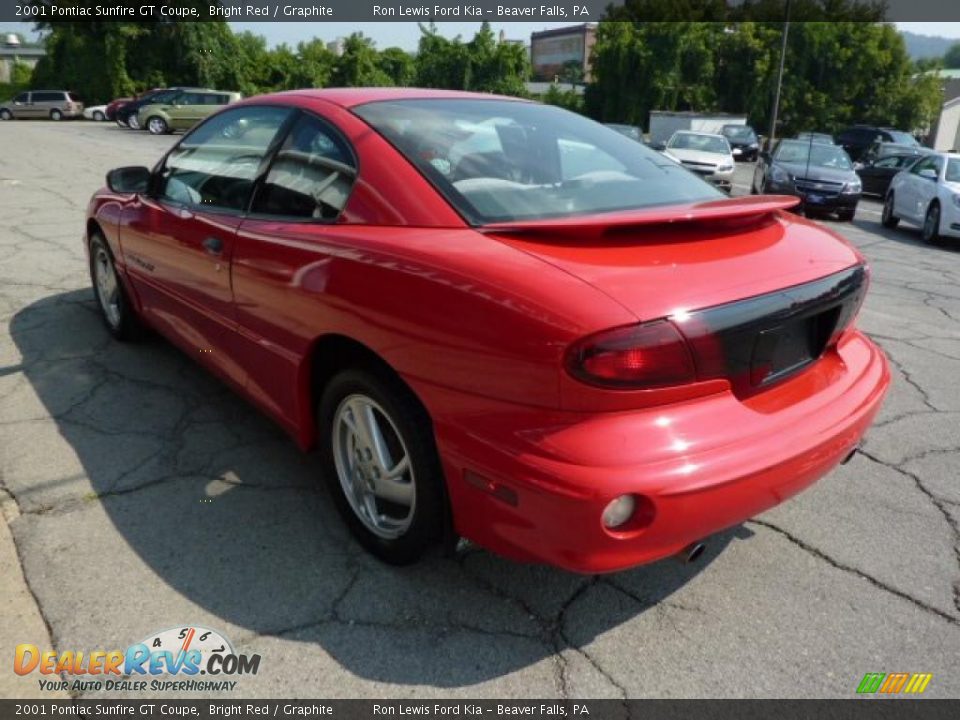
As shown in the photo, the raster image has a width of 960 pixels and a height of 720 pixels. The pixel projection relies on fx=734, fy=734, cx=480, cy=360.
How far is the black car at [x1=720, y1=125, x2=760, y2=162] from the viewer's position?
29538mm

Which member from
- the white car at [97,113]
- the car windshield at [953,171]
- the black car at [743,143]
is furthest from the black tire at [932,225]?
the white car at [97,113]

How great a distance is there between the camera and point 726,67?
44281mm

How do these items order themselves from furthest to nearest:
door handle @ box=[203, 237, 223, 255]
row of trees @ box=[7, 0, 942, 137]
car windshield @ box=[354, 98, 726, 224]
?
1. row of trees @ box=[7, 0, 942, 137]
2. door handle @ box=[203, 237, 223, 255]
3. car windshield @ box=[354, 98, 726, 224]

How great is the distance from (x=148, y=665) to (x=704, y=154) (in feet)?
53.6

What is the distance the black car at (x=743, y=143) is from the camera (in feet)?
96.9

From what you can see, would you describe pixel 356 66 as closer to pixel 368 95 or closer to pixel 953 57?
pixel 368 95

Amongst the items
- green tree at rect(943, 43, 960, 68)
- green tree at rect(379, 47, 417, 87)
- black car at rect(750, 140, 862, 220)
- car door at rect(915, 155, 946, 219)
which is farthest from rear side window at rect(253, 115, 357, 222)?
green tree at rect(943, 43, 960, 68)

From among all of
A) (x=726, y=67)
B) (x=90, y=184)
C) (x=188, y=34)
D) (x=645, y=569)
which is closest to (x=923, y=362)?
(x=645, y=569)

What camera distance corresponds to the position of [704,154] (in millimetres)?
16297

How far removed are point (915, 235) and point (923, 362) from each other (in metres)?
8.44

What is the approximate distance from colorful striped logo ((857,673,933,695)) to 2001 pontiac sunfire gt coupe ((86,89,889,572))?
574 mm

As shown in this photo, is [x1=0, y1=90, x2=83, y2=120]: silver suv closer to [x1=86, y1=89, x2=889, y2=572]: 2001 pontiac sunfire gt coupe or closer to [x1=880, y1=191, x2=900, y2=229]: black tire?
[x1=880, y1=191, x2=900, y2=229]: black tire
